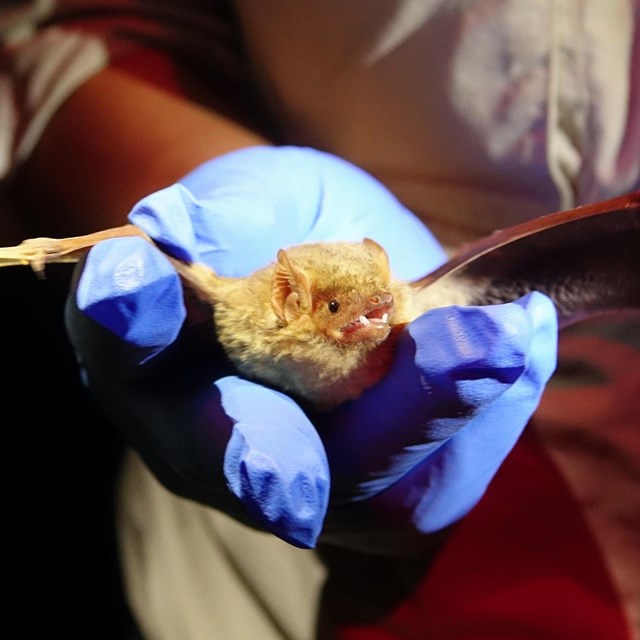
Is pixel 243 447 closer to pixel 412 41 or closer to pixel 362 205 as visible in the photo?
pixel 362 205

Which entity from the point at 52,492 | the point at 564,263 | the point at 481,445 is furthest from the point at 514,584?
the point at 52,492

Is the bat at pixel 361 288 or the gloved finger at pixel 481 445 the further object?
the gloved finger at pixel 481 445

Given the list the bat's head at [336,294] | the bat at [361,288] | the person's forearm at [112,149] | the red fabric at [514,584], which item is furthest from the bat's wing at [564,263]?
the person's forearm at [112,149]

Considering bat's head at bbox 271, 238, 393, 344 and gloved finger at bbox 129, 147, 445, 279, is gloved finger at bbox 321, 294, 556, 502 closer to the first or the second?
bat's head at bbox 271, 238, 393, 344

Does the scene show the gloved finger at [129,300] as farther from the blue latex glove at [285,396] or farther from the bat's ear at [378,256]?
the bat's ear at [378,256]

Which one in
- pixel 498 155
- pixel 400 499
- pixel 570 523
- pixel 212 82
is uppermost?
pixel 212 82

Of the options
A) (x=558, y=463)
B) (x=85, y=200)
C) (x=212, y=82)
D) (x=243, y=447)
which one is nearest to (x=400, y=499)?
(x=243, y=447)

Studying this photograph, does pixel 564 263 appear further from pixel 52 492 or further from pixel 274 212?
pixel 52 492

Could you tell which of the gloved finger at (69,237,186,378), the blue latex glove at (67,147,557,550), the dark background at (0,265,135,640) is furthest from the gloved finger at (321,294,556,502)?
the dark background at (0,265,135,640)
